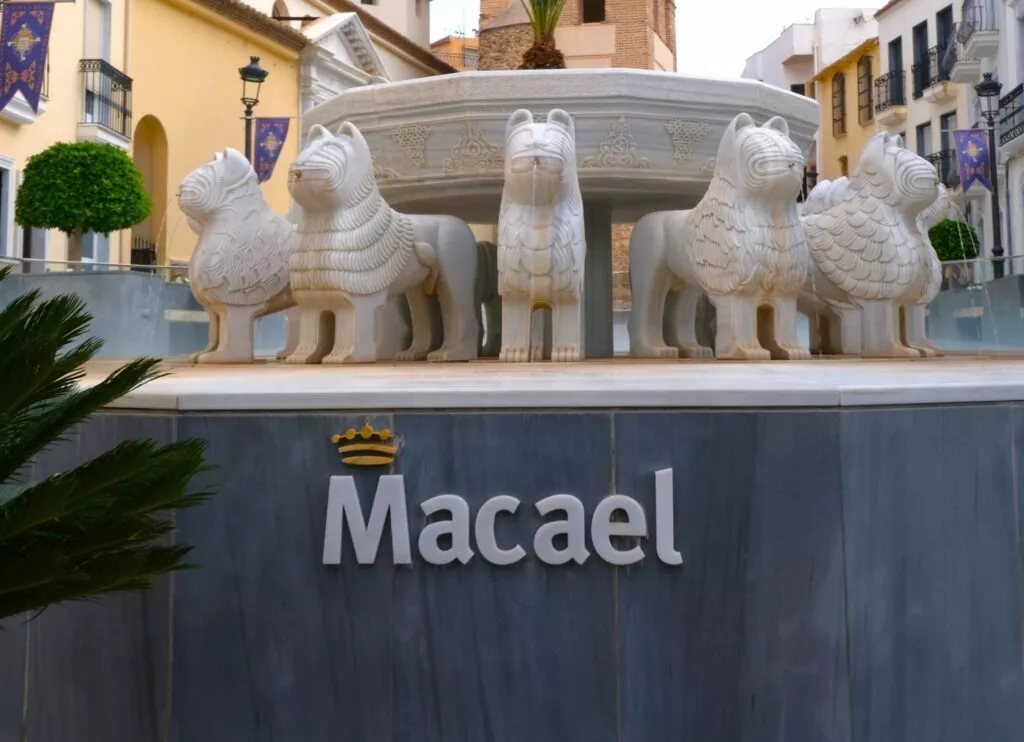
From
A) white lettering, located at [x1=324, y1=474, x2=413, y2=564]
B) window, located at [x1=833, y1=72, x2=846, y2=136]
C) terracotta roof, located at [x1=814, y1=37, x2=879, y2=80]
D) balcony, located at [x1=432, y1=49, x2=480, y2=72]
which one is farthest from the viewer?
balcony, located at [x1=432, y1=49, x2=480, y2=72]

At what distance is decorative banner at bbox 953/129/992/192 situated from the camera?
2144 centimetres

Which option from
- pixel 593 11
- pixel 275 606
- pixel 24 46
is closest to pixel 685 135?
pixel 275 606

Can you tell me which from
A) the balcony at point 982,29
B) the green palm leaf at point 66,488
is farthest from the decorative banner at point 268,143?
the green palm leaf at point 66,488

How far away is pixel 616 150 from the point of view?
23.6 ft

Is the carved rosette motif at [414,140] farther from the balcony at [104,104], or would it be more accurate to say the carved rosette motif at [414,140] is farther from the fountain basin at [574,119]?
the balcony at [104,104]

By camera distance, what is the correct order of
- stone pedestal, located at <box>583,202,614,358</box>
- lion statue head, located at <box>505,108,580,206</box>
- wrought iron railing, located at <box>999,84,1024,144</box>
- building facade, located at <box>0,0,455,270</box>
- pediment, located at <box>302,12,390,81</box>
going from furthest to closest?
pediment, located at <box>302,12,390,81</box> → wrought iron railing, located at <box>999,84,1024,144</box> → building facade, located at <box>0,0,455,270</box> → stone pedestal, located at <box>583,202,614,358</box> → lion statue head, located at <box>505,108,580,206</box>

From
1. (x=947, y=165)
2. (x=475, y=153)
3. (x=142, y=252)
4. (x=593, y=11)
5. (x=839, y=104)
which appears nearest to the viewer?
(x=475, y=153)

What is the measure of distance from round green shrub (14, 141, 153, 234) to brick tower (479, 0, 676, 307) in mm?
11982

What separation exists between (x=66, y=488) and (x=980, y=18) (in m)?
28.7

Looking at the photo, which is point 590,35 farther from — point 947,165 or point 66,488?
point 66,488

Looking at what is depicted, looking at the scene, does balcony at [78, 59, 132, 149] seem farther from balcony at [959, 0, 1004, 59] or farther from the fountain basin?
balcony at [959, 0, 1004, 59]

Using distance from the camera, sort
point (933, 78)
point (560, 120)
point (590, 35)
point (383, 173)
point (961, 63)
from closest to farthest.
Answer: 1. point (560, 120)
2. point (383, 173)
3. point (590, 35)
4. point (961, 63)
5. point (933, 78)

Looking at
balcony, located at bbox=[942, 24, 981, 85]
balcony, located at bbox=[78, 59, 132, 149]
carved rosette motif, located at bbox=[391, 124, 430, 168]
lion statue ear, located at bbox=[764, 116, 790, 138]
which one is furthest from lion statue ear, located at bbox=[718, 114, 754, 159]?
balcony, located at bbox=[942, 24, 981, 85]

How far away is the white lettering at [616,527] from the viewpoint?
329cm
